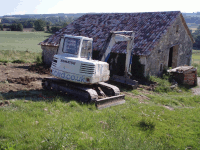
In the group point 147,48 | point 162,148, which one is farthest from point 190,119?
point 147,48

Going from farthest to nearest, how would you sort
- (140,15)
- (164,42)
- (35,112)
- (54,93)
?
(140,15)
(164,42)
(54,93)
(35,112)

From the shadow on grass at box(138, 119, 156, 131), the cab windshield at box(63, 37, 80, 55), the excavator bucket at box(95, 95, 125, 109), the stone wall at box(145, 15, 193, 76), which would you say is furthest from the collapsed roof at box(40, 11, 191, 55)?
the shadow on grass at box(138, 119, 156, 131)

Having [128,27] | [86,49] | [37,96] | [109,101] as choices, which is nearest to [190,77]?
[128,27]

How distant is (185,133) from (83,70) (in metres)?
4.51

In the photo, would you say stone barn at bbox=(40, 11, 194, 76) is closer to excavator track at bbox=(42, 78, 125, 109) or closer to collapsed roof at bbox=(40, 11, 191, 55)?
collapsed roof at bbox=(40, 11, 191, 55)

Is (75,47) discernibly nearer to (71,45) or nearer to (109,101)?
(71,45)

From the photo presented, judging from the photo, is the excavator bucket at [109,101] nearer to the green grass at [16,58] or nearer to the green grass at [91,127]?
the green grass at [91,127]

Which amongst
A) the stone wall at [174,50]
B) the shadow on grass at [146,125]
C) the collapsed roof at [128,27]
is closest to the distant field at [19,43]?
the collapsed roof at [128,27]

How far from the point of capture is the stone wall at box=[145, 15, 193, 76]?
16.0 metres

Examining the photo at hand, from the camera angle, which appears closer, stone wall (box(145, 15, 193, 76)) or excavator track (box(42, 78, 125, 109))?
excavator track (box(42, 78, 125, 109))

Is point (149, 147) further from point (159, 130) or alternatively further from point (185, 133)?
point (185, 133)

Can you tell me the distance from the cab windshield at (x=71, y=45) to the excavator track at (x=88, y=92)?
1.50 meters

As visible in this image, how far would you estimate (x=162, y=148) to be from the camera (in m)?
5.66

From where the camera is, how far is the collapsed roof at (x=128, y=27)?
16.0 m
